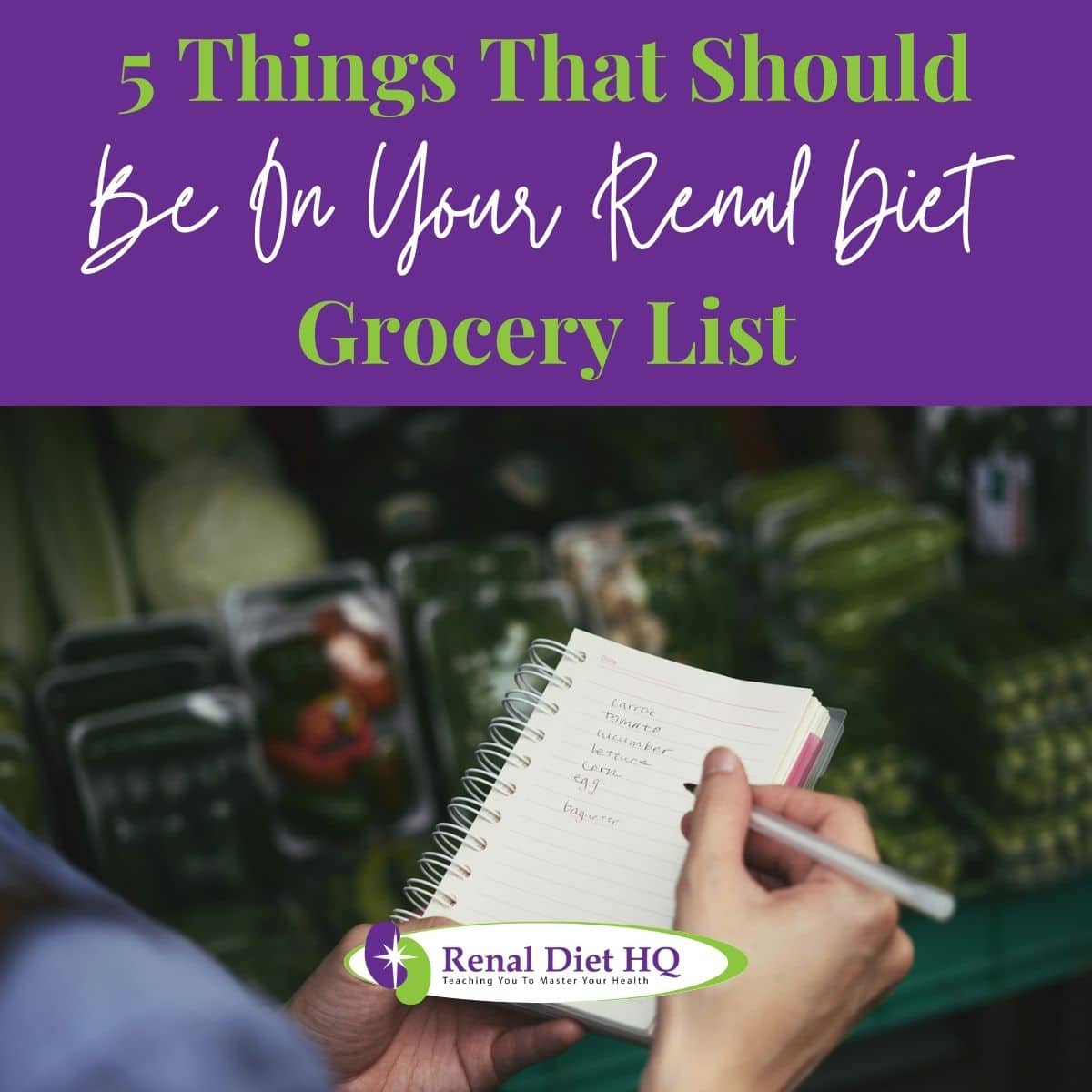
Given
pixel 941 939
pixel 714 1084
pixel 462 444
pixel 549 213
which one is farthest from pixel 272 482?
pixel 714 1084

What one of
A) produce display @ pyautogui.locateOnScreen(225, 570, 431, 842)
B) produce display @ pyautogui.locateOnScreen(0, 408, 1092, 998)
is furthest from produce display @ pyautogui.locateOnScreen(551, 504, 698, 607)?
produce display @ pyautogui.locateOnScreen(225, 570, 431, 842)

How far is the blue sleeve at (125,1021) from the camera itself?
1.17ft

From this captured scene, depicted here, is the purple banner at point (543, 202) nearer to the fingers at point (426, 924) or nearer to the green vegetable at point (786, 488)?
the fingers at point (426, 924)

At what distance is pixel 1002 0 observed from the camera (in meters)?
1.04

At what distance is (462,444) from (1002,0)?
103 centimetres

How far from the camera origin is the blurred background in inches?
58.2

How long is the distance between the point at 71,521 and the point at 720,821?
136cm

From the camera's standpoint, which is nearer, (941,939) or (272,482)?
(941,939)

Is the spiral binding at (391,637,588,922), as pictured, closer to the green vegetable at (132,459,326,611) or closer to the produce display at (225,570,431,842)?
the produce display at (225,570,431,842)

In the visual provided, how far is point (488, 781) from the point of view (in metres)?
0.80

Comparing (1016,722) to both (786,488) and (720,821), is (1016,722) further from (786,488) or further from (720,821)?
(720,821)

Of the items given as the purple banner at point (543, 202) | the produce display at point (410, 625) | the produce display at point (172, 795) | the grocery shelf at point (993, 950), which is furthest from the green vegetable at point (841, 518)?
the produce display at point (172, 795)

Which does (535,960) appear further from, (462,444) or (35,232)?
(462,444)

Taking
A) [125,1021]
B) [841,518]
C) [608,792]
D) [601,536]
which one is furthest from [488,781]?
[841,518]
